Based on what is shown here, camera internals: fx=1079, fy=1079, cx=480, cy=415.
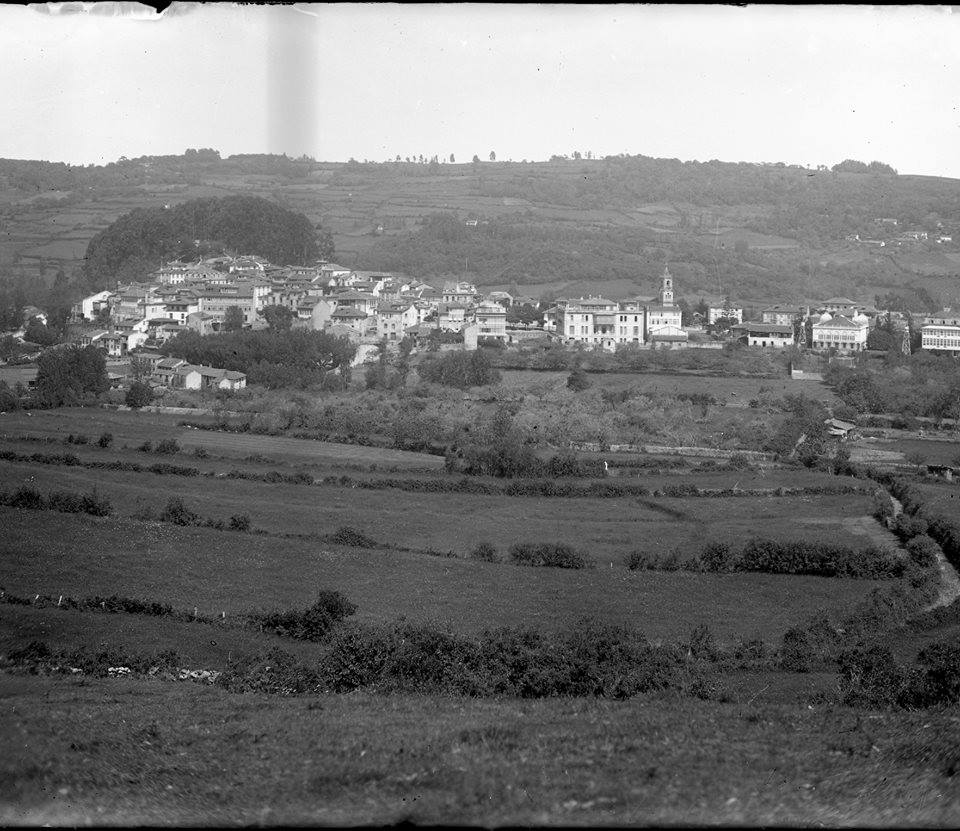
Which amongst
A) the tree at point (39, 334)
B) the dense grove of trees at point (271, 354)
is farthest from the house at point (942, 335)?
the tree at point (39, 334)

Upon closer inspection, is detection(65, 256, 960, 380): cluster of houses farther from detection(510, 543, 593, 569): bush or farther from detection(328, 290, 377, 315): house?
detection(510, 543, 593, 569): bush

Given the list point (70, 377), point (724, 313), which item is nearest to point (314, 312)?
point (70, 377)

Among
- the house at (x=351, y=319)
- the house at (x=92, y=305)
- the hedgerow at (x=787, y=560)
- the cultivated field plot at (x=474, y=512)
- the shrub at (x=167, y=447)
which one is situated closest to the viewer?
the hedgerow at (x=787, y=560)

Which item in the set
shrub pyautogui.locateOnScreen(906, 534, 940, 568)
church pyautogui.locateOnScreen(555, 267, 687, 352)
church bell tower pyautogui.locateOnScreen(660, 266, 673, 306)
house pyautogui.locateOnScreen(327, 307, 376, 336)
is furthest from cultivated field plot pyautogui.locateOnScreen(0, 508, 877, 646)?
church bell tower pyautogui.locateOnScreen(660, 266, 673, 306)

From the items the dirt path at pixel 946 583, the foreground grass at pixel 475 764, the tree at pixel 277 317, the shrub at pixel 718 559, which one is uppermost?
the tree at pixel 277 317

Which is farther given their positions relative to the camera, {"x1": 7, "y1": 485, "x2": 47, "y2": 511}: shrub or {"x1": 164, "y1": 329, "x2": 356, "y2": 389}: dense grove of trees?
{"x1": 164, "y1": 329, "x2": 356, "y2": 389}: dense grove of trees

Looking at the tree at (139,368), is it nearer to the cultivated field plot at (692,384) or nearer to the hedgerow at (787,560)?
the cultivated field plot at (692,384)
